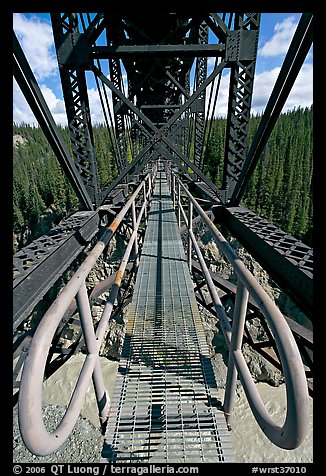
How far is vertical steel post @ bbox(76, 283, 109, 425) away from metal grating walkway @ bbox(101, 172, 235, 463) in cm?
20

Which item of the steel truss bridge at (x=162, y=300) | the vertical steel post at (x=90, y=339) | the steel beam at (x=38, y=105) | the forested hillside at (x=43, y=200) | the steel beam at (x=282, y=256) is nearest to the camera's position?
the steel truss bridge at (x=162, y=300)

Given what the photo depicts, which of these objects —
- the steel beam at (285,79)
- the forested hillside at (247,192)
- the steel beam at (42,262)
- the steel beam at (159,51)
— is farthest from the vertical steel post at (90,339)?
the forested hillside at (247,192)

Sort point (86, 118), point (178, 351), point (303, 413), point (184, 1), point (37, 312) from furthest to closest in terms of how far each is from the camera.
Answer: point (37, 312) → point (86, 118) → point (178, 351) → point (184, 1) → point (303, 413)

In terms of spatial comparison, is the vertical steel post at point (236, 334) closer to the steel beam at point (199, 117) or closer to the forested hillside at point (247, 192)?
the steel beam at point (199, 117)

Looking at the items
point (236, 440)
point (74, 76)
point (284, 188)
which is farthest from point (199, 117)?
point (284, 188)

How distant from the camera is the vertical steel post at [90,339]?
1.65 metres

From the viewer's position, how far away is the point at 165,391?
2.46 meters

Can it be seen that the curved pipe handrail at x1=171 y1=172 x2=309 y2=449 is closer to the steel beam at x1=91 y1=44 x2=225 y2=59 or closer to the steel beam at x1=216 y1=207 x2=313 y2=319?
the steel beam at x1=216 y1=207 x2=313 y2=319

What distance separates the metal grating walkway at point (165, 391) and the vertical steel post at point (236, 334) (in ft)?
0.66

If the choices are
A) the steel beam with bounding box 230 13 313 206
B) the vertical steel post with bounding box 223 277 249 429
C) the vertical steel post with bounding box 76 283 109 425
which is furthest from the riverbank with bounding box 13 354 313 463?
the steel beam with bounding box 230 13 313 206

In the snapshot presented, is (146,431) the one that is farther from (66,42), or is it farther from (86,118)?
(66,42)

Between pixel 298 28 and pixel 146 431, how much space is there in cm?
390

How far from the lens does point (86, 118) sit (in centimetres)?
432
